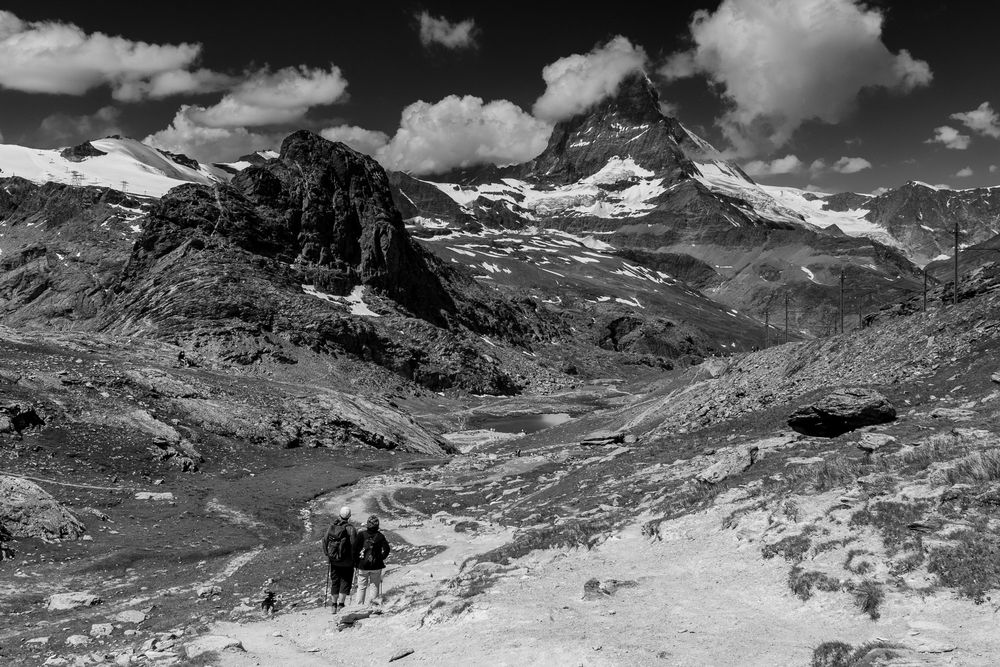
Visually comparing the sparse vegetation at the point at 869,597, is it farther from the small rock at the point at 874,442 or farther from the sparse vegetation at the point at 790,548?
the small rock at the point at 874,442

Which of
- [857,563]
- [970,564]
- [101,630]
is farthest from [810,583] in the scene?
[101,630]

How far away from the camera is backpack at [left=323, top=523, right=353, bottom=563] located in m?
19.8

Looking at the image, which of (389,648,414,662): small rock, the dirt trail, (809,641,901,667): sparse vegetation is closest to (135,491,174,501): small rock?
the dirt trail

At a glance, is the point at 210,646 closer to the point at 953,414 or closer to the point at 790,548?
the point at 790,548

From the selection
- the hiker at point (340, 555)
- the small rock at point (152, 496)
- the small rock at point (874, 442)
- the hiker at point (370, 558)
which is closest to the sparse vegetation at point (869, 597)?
the hiker at point (370, 558)

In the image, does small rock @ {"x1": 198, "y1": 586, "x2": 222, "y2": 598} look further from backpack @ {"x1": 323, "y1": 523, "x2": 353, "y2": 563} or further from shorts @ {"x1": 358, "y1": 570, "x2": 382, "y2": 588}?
shorts @ {"x1": 358, "y1": 570, "x2": 382, "y2": 588}

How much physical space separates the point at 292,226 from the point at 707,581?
173823mm

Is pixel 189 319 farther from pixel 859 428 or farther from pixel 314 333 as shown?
pixel 859 428

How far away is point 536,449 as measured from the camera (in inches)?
3095

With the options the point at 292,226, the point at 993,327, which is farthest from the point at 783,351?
the point at 292,226

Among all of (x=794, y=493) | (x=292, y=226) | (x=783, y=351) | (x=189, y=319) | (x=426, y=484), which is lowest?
(x=426, y=484)

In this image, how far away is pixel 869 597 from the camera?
14.5m

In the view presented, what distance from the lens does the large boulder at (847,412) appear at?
33.0m

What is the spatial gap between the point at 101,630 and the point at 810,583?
19572 millimetres
